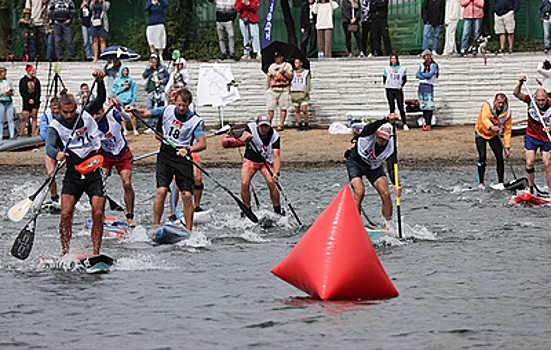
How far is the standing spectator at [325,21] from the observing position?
25516 millimetres

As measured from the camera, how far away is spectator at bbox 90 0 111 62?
25.8m

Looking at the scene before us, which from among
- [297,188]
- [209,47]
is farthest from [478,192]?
[209,47]

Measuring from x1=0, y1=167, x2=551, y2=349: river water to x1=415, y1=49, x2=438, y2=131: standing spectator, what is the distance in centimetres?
927

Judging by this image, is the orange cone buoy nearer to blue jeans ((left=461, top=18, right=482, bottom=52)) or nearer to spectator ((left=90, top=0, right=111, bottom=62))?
blue jeans ((left=461, top=18, right=482, bottom=52))

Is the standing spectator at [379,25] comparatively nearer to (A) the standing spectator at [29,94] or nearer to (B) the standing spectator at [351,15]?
(B) the standing spectator at [351,15]

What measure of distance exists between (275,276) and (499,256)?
9.29 ft

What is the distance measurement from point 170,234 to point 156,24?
14.3 m

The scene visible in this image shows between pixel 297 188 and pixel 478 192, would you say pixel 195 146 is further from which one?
pixel 478 192

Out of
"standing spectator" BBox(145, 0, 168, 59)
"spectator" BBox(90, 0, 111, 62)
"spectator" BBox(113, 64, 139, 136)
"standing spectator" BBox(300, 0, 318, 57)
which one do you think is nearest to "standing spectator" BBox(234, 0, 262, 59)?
"standing spectator" BBox(300, 0, 318, 57)

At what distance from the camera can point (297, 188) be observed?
18078 millimetres

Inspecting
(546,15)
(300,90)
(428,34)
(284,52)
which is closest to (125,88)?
(284,52)

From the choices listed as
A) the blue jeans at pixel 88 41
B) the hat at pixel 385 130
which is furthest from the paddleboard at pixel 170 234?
the blue jeans at pixel 88 41

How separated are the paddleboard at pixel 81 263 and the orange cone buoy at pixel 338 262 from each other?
229 cm

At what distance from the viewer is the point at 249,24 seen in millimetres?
26031
